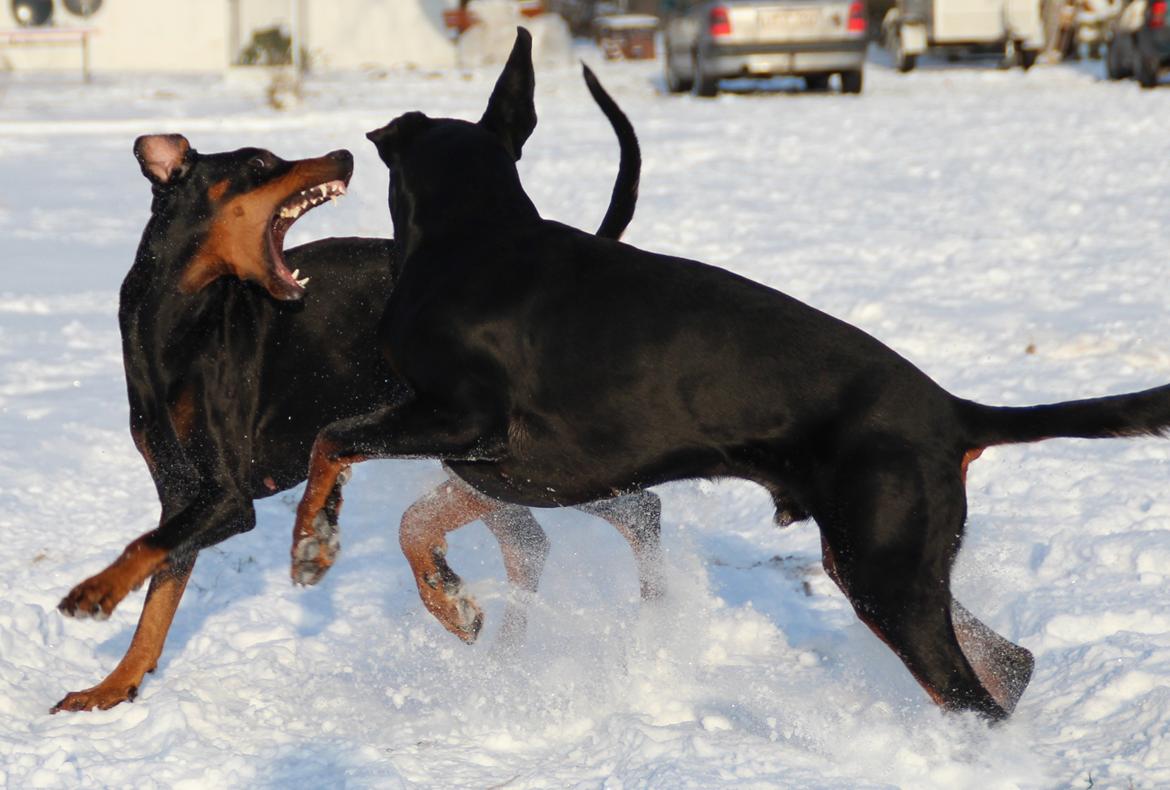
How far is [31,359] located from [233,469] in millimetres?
3363

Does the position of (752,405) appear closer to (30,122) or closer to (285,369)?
(285,369)

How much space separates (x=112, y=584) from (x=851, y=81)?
55.2 feet

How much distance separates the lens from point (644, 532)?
4.51 metres

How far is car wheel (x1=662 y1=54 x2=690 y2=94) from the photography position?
20.1 m

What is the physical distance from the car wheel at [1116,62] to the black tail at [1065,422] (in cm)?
1769

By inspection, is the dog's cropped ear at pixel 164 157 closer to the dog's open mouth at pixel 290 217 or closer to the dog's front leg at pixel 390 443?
the dog's open mouth at pixel 290 217

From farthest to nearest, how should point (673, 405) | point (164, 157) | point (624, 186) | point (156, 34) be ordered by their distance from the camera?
point (156, 34), point (624, 186), point (164, 157), point (673, 405)

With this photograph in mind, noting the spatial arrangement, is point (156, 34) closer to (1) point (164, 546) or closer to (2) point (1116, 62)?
(2) point (1116, 62)

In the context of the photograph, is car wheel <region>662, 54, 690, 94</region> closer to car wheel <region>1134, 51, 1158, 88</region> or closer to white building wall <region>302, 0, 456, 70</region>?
car wheel <region>1134, 51, 1158, 88</region>

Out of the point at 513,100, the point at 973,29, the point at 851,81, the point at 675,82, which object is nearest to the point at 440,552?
the point at 513,100

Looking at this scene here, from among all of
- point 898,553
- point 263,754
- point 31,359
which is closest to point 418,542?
point 263,754

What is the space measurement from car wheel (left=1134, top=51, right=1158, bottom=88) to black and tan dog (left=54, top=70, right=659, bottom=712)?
1524 centimetres

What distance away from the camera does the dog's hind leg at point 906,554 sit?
10.6 feet

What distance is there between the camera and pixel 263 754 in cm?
352
